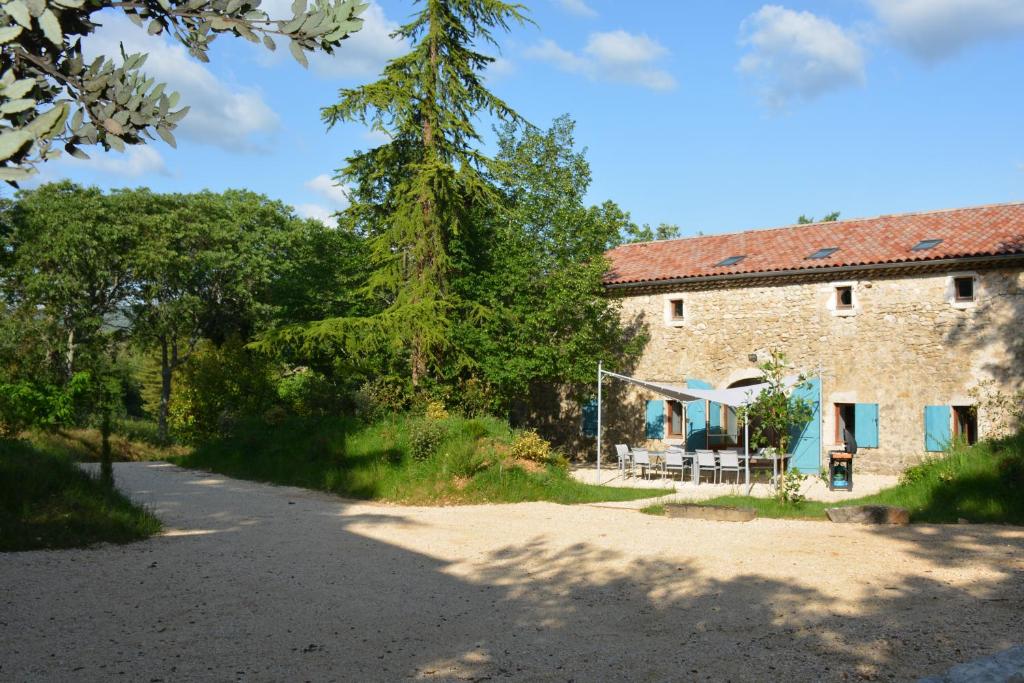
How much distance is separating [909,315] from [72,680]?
1545cm

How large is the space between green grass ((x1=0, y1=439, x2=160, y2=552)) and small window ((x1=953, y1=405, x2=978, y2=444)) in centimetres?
1373

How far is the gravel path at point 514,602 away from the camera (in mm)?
4344

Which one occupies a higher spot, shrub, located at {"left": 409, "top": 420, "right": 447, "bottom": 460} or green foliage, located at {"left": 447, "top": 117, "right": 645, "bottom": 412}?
green foliage, located at {"left": 447, "top": 117, "right": 645, "bottom": 412}

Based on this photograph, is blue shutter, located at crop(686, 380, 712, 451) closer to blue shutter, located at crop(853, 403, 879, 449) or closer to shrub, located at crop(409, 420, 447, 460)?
blue shutter, located at crop(853, 403, 879, 449)

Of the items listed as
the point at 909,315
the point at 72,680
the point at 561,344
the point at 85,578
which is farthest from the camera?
the point at 561,344

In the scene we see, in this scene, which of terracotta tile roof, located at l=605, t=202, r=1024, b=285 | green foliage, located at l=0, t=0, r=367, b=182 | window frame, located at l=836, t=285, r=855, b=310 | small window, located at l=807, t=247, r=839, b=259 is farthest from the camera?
small window, located at l=807, t=247, r=839, b=259

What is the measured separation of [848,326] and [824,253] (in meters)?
1.72

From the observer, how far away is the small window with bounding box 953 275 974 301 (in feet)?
50.1

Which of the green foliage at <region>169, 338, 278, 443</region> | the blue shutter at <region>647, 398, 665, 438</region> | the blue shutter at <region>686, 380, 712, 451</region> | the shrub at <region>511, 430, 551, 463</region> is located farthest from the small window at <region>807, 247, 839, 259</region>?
the green foliage at <region>169, 338, 278, 443</region>

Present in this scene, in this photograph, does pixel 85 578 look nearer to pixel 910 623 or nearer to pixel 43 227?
pixel 910 623

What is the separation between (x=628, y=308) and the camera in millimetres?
19109

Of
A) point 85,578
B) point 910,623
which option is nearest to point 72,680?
point 85,578

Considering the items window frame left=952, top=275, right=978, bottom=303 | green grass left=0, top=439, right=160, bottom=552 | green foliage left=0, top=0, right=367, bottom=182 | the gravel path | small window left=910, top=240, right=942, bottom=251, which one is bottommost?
the gravel path

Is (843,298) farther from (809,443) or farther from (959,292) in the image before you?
(809,443)
